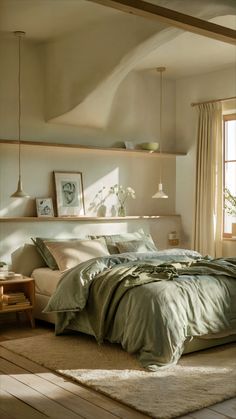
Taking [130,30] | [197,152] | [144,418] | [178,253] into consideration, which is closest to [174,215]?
[197,152]

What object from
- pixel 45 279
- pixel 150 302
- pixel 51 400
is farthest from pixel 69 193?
pixel 51 400

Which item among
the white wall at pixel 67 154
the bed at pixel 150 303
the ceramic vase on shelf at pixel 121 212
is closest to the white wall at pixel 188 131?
the white wall at pixel 67 154

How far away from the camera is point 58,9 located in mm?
5238

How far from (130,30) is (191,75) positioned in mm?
2487

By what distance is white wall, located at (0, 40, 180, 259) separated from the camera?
21.0 feet

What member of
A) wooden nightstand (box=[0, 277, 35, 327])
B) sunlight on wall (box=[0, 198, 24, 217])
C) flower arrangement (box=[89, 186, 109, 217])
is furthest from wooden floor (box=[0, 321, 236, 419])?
flower arrangement (box=[89, 186, 109, 217])

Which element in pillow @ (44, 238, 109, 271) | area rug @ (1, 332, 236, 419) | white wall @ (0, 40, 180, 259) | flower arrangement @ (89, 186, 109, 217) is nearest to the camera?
area rug @ (1, 332, 236, 419)

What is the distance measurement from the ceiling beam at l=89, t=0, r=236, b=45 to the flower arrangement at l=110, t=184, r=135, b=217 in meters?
3.37

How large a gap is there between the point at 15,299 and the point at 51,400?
2094 millimetres

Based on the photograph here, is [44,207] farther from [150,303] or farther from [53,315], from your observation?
[150,303]

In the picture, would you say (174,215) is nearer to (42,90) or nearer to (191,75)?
(191,75)

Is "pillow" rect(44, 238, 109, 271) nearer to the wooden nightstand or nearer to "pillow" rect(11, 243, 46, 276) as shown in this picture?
"pillow" rect(11, 243, 46, 276)

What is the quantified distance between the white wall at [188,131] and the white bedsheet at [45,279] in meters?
2.40

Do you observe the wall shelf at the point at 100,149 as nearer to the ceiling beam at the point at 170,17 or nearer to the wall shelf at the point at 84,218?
the wall shelf at the point at 84,218
